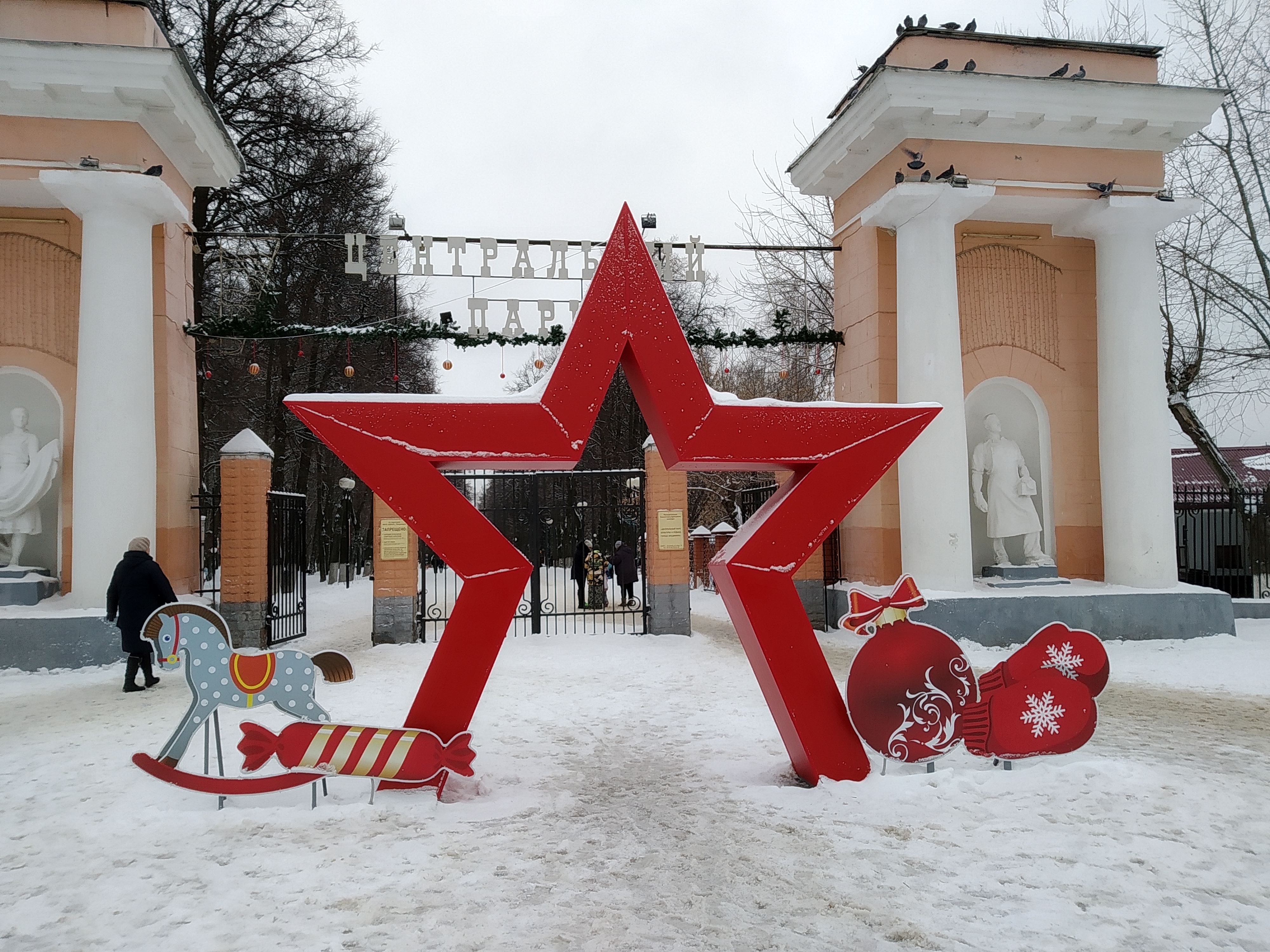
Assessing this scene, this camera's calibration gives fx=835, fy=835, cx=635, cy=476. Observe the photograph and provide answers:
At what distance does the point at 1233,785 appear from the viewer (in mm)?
5070

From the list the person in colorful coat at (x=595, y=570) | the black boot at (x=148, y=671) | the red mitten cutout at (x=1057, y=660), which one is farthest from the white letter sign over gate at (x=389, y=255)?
the red mitten cutout at (x=1057, y=660)

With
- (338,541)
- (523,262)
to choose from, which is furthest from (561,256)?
(338,541)

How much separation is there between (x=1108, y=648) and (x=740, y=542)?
749 cm

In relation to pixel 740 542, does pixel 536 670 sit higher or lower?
lower

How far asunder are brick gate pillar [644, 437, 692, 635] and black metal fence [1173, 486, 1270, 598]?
7.95 m

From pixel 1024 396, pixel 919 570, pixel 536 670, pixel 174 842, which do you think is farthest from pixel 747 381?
pixel 174 842

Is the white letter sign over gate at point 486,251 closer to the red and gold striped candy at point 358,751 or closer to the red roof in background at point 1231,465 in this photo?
the red and gold striped candy at point 358,751

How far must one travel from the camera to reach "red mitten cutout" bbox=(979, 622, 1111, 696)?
16.8 ft

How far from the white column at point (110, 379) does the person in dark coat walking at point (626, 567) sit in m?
7.08

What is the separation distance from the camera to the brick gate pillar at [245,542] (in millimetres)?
11383

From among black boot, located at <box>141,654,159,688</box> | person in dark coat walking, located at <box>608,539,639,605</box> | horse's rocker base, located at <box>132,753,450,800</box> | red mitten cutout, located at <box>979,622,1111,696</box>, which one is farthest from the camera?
person in dark coat walking, located at <box>608,539,639,605</box>

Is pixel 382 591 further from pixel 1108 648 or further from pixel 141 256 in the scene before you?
pixel 1108 648

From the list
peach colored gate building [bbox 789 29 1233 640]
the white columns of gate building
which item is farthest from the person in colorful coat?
the white columns of gate building

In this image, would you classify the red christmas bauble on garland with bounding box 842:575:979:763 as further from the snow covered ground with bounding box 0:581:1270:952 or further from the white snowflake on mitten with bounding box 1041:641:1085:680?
the white snowflake on mitten with bounding box 1041:641:1085:680
